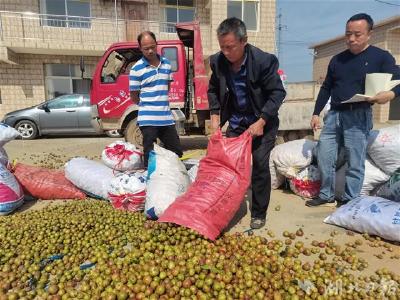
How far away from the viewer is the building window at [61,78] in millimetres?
14836

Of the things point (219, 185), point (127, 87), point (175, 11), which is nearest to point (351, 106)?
point (219, 185)

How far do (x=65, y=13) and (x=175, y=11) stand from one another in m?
4.91

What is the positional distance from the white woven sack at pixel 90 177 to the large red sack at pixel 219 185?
1.41 metres

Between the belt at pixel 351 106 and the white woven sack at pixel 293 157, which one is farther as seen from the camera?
the white woven sack at pixel 293 157

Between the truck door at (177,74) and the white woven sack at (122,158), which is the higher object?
the truck door at (177,74)

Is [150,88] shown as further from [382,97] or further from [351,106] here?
[382,97]

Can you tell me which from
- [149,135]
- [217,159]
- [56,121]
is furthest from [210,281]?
[56,121]

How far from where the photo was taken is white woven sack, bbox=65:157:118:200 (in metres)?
4.19

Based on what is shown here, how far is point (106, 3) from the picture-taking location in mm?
15047

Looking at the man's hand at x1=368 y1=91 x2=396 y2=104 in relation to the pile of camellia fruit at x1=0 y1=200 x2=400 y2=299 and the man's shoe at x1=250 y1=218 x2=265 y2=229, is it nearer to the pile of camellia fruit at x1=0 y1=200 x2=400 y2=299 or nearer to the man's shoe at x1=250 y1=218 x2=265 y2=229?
the pile of camellia fruit at x1=0 y1=200 x2=400 y2=299

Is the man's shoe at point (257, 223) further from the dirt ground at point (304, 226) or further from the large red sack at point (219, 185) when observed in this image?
the large red sack at point (219, 185)

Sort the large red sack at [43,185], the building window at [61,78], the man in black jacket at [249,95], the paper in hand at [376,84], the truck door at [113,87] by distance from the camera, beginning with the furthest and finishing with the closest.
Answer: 1. the building window at [61,78]
2. the truck door at [113,87]
3. the large red sack at [43,185]
4. the paper in hand at [376,84]
5. the man in black jacket at [249,95]

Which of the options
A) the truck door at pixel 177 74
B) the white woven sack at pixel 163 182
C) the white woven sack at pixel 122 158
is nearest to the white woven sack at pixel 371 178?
the white woven sack at pixel 163 182

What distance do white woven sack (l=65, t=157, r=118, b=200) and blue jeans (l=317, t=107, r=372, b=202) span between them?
8.43ft
